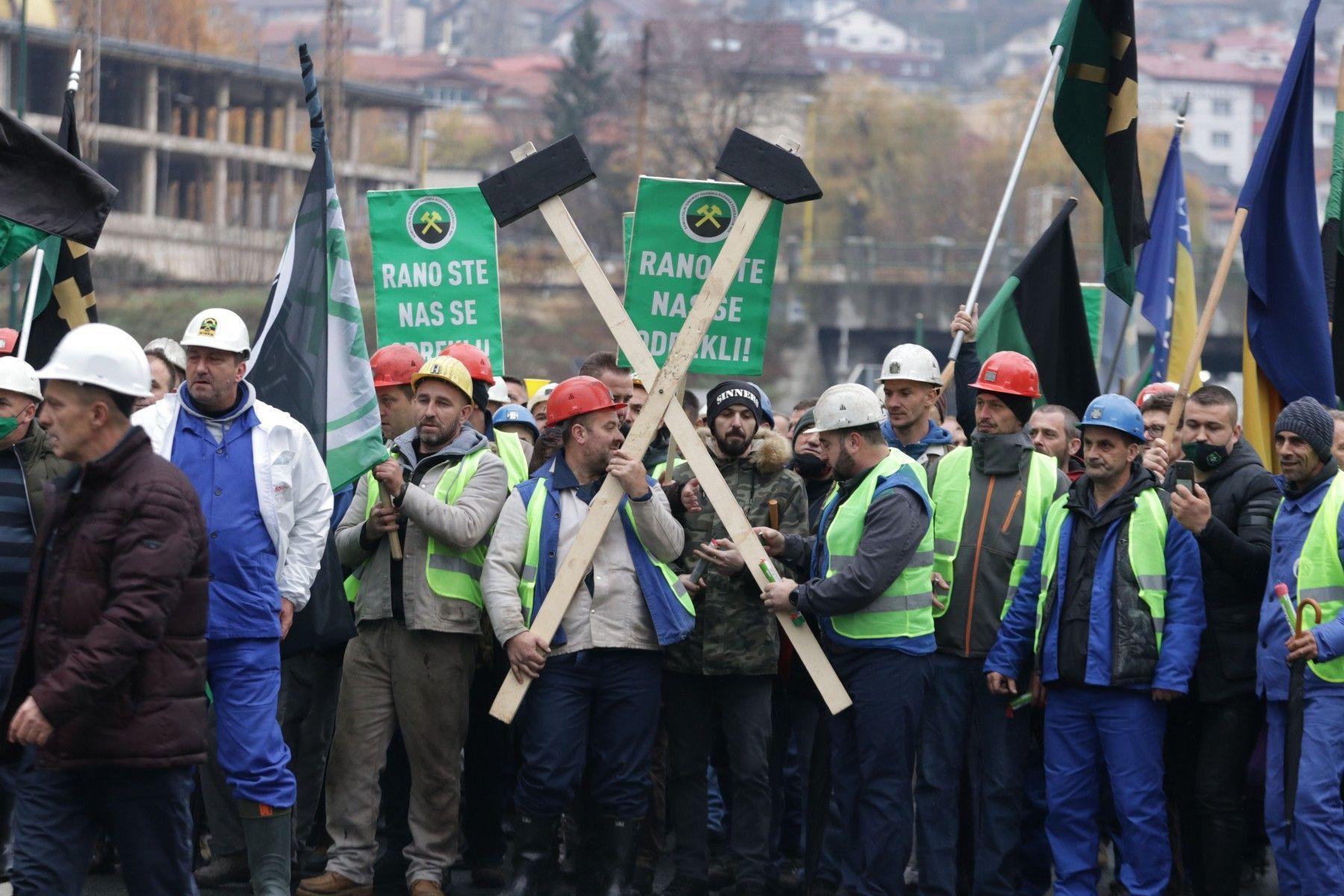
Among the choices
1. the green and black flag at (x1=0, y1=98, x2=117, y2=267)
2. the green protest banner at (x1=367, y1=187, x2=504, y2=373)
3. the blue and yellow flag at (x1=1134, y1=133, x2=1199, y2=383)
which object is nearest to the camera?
the green and black flag at (x1=0, y1=98, x2=117, y2=267)

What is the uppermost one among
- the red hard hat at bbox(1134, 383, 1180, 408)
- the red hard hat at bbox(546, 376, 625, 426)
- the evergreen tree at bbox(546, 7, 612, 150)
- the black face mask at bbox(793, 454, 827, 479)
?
the evergreen tree at bbox(546, 7, 612, 150)

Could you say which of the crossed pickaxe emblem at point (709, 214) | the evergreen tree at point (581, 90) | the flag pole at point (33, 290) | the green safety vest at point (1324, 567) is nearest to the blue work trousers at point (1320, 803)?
the green safety vest at point (1324, 567)

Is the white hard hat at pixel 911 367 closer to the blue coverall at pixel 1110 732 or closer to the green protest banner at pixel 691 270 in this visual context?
the green protest banner at pixel 691 270

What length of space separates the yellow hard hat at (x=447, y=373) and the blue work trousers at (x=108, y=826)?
269 cm

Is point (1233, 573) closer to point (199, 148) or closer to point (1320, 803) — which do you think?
point (1320, 803)

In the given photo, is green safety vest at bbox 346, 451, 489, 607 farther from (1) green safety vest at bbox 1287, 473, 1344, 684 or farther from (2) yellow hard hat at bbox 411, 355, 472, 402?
(1) green safety vest at bbox 1287, 473, 1344, 684

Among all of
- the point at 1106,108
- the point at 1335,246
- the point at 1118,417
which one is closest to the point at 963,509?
the point at 1118,417

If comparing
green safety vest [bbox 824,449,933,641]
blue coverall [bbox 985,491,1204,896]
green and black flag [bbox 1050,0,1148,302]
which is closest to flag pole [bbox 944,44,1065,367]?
green and black flag [bbox 1050,0,1148,302]

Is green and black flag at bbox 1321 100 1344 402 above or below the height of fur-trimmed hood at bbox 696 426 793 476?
above

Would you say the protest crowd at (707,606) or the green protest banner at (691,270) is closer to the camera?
the protest crowd at (707,606)

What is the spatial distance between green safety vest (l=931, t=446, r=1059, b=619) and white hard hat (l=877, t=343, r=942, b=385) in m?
0.38

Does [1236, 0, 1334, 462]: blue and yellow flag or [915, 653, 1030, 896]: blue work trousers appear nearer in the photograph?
[915, 653, 1030, 896]: blue work trousers

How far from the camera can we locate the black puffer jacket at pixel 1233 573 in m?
7.97

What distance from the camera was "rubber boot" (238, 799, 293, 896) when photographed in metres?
7.10
